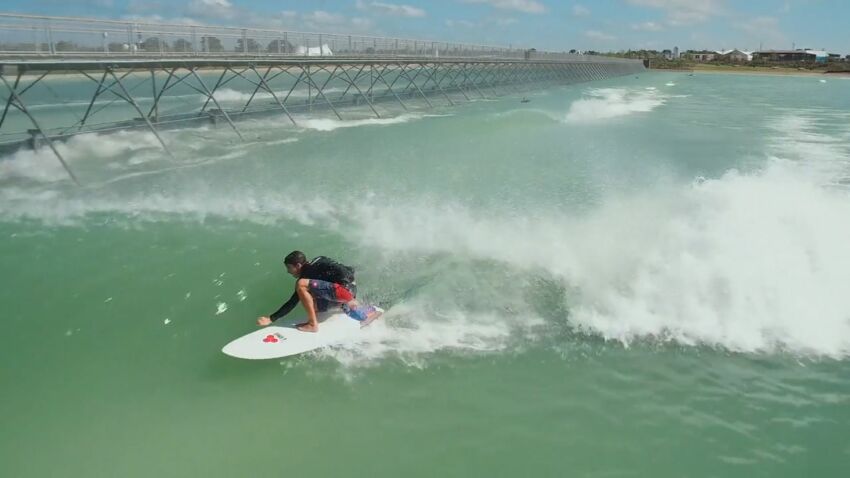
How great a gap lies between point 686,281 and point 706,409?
3095mm

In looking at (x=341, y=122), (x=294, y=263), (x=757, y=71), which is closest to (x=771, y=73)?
(x=757, y=71)

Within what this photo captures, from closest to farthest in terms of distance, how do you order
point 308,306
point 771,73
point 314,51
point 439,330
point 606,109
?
point 308,306, point 439,330, point 314,51, point 606,109, point 771,73

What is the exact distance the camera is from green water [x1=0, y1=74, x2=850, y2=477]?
19.7 feet

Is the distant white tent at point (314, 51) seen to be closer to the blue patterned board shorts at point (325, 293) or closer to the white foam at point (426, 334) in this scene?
the white foam at point (426, 334)

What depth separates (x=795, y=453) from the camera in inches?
235

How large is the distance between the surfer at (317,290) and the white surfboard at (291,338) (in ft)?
0.34

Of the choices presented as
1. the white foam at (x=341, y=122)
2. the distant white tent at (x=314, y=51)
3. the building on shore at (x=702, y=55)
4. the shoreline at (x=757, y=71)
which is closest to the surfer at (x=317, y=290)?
the white foam at (x=341, y=122)

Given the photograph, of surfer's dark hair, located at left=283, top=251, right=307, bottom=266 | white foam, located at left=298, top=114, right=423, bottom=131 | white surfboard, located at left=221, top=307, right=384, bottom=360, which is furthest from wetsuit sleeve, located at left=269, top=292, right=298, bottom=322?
white foam, located at left=298, top=114, right=423, bottom=131

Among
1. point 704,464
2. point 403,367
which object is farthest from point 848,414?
point 403,367

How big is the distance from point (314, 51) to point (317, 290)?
26.0 m

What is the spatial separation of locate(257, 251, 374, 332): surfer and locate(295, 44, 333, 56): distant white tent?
24275mm

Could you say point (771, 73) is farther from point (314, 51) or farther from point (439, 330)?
point (439, 330)

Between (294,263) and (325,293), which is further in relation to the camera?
(325,293)

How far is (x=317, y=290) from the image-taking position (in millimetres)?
7961
